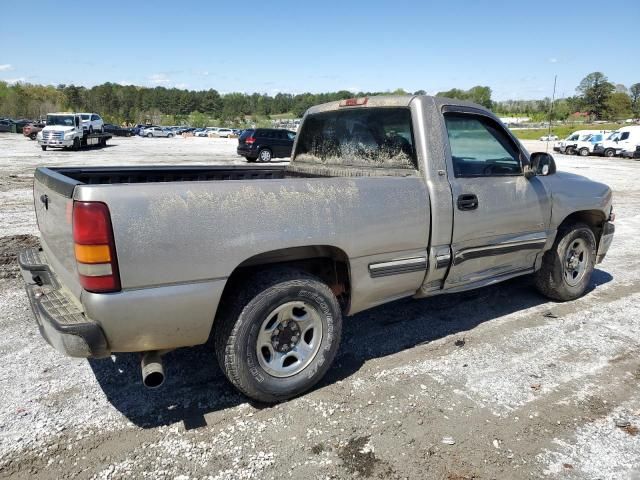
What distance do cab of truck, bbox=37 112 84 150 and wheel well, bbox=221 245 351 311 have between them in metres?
27.9

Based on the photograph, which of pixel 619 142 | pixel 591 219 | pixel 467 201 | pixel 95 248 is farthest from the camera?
pixel 619 142

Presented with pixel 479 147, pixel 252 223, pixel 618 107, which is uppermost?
pixel 618 107

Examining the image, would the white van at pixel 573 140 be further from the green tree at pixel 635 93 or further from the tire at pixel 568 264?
the green tree at pixel 635 93

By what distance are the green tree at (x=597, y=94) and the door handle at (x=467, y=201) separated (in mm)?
115664

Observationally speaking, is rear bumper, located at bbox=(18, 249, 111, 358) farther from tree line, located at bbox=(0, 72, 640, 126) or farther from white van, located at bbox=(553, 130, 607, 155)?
tree line, located at bbox=(0, 72, 640, 126)

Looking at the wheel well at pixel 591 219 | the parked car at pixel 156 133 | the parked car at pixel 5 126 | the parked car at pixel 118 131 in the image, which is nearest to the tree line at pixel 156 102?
the parked car at pixel 156 133

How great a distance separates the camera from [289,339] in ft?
10.4

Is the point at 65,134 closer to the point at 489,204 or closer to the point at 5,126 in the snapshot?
the point at 489,204

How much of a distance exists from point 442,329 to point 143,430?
2.61 metres

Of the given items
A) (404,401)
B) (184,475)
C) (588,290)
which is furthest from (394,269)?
(588,290)

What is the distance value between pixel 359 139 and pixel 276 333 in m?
1.92

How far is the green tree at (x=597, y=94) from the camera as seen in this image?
101 metres

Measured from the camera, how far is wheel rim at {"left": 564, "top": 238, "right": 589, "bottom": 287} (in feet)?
16.3

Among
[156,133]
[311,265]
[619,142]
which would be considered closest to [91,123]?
[156,133]
